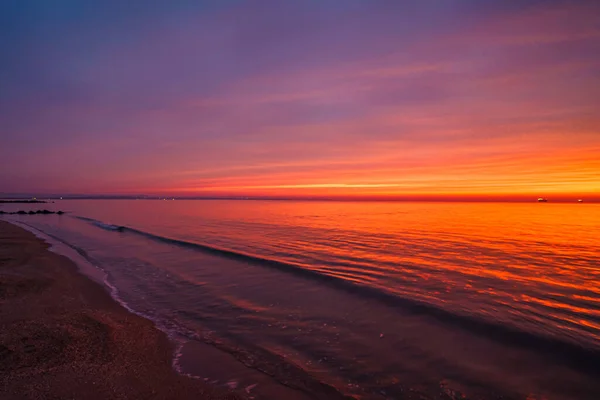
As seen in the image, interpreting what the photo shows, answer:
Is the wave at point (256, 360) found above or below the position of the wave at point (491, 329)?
above

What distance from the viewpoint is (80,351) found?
22.7ft

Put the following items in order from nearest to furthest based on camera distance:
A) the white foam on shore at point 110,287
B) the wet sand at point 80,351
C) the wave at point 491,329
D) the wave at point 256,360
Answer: the wet sand at point 80,351
the wave at point 256,360
the white foam on shore at point 110,287
the wave at point 491,329

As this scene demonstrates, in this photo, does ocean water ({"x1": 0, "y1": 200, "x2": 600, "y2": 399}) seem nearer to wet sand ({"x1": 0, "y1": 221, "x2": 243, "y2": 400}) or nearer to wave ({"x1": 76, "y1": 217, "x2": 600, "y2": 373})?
wave ({"x1": 76, "y1": 217, "x2": 600, "y2": 373})

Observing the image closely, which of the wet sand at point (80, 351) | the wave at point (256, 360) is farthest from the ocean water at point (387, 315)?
the wet sand at point (80, 351)

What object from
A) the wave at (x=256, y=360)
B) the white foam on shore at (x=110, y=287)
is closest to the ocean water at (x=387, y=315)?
the wave at (x=256, y=360)

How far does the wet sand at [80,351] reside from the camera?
5.52m

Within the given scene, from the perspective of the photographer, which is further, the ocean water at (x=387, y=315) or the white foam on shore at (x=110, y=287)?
the white foam on shore at (x=110, y=287)

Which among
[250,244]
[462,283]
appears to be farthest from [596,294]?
[250,244]

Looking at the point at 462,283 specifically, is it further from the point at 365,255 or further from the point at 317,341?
the point at 317,341

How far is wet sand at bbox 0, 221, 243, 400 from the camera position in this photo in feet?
18.1

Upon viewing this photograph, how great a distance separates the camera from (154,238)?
1211 inches

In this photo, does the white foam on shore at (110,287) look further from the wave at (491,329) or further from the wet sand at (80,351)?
the wave at (491,329)

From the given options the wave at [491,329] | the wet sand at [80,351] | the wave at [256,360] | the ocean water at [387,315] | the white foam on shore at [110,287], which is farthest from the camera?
the wave at [491,329]

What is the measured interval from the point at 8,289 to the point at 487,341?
668 inches
